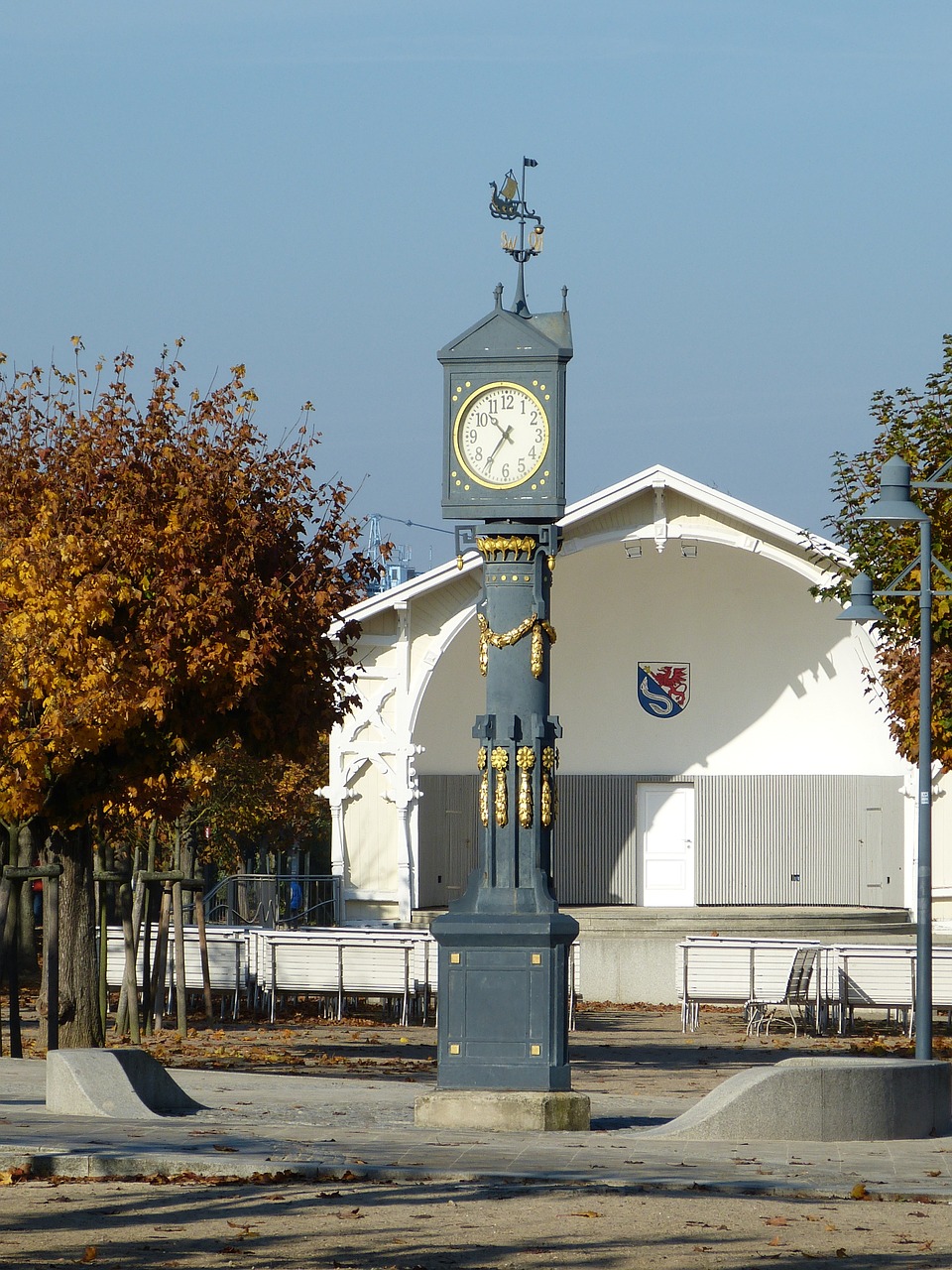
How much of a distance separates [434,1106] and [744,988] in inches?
446

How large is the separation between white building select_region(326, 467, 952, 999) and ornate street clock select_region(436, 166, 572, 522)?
1908 cm

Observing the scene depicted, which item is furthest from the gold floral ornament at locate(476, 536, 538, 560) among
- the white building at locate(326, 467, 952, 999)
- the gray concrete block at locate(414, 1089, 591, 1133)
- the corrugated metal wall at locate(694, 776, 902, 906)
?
the corrugated metal wall at locate(694, 776, 902, 906)

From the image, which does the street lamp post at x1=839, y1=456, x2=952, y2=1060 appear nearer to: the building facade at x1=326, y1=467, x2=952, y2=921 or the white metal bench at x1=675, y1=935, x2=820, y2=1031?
the white metal bench at x1=675, y1=935, x2=820, y2=1031

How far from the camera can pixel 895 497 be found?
54.9ft

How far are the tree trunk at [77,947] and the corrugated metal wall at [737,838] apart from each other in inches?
629

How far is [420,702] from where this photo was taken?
108 ft

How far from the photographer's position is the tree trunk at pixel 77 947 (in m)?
17.5

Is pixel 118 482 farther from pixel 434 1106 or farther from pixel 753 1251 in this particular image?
pixel 753 1251

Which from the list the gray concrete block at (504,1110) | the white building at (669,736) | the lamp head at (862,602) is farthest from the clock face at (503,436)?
the white building at (669,736)

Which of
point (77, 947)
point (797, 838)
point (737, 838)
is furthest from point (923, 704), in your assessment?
point (737, 838)

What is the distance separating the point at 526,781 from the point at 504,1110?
209 centimetres

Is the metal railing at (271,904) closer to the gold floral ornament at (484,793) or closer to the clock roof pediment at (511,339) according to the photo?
the gold floral ornament at (484,793)

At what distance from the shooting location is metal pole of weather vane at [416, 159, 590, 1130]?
1255 cm

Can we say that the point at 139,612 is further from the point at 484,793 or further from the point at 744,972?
the point at 744,972
